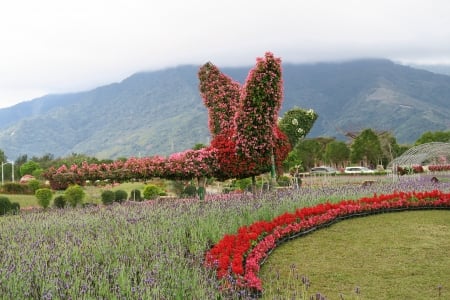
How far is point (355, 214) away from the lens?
41.6 feet

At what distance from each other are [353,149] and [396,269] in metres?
59.7

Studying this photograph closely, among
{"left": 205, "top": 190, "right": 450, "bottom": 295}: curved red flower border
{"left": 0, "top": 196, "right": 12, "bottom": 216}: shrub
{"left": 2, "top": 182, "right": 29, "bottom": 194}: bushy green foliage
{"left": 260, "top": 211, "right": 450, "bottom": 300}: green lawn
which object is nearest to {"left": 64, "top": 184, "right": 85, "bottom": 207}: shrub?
{"left": 0, "top": 196, "right": 12, "bottom": 216}: shrub

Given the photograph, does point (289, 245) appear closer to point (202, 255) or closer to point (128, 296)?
point (202, 255)

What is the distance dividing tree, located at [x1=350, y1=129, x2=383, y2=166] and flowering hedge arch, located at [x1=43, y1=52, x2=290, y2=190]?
49381 millimetres

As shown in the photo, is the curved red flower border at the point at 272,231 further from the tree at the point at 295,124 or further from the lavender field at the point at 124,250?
the tree at the point at 295,124

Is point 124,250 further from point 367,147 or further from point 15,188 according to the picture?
point 367,147

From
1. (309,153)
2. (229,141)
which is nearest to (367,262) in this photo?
(229,141)

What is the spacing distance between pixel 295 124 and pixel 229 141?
7688 mm

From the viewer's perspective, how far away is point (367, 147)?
64.1 m

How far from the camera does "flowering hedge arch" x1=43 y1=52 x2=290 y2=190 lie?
1466 cm

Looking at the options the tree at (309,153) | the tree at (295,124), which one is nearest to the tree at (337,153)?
the tree at (309,153)

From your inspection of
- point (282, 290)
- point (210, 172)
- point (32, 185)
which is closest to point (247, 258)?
point (282, 290)

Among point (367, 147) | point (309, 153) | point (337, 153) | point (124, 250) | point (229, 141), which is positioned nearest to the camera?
point (124, 250)

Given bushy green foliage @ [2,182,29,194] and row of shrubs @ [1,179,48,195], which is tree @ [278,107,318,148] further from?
bushy green foliage @ [2,182,29,194]
